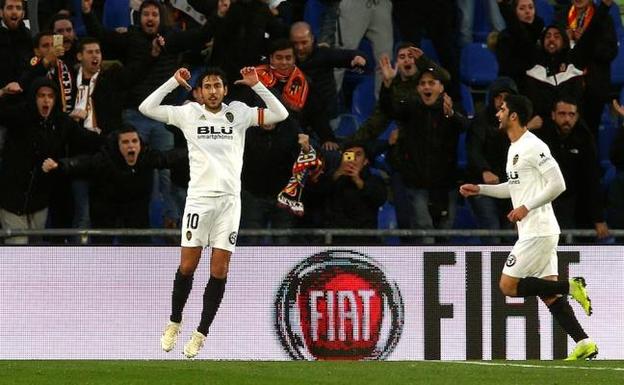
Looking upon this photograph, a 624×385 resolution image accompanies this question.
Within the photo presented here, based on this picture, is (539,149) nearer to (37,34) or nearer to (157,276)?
(157,276)

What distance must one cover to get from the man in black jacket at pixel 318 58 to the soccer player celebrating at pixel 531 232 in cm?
347

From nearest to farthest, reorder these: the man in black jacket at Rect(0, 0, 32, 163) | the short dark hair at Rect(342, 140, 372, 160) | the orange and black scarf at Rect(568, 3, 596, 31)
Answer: the short dark hair at Rect(342, 140, 372, 160), the man in black jacket at Rect(0, 0, 32, 163), the orange and black scarf at Rect(568, 3, 596, 31)

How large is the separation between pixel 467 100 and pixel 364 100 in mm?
1167

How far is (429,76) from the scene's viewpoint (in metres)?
15.2

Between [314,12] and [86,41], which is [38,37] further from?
[314,12]

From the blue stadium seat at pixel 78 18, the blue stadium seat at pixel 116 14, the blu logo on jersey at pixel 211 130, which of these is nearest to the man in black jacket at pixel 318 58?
the blue stadium seat at pixel 116 14

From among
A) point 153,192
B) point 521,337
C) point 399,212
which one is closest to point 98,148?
point 153,192

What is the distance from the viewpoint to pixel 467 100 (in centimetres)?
1705

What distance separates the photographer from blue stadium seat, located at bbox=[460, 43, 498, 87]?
1764cm

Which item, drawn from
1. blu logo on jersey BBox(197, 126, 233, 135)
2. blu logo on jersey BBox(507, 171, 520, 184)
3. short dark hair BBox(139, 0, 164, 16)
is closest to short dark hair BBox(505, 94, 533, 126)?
blu logo on jersey BBox(507, 171, 520, 184)

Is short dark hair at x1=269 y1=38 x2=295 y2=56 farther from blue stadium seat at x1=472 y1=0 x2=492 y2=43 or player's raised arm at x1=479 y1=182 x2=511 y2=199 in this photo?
blue stadium seat at x1=472 y1=0 x2=492 y2=43

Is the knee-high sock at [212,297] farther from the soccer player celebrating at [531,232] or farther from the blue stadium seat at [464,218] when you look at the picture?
the blue stadium seat at [464,218]

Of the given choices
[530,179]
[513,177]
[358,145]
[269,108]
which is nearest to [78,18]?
[358,145]

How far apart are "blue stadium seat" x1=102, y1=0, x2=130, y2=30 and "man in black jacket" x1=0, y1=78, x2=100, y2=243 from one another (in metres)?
2.66
